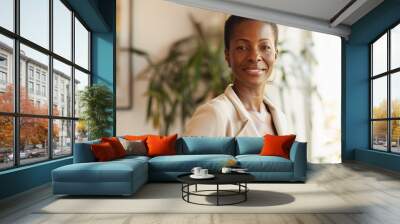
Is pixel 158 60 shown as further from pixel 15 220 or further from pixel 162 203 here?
pixel 15 220

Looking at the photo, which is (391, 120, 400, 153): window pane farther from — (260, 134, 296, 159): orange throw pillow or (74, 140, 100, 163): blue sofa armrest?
(74, 140, 100, 163): blue sofa armrest

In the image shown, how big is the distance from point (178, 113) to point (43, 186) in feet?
11.6

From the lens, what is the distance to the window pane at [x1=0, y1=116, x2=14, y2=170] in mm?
4713

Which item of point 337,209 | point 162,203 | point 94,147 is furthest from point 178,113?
point 337,209

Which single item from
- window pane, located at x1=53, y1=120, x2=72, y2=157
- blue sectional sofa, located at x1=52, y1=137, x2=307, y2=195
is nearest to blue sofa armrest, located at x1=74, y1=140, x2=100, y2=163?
blue sectional sofa, located at x1=52, y1=137, x2=307, y2=195

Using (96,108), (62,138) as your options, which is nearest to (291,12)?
(96,108)

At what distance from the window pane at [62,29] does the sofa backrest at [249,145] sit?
11.7ft

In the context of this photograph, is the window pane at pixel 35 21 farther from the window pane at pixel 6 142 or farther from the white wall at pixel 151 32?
the white wall at pixel 151 32

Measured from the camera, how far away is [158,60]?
8.53m

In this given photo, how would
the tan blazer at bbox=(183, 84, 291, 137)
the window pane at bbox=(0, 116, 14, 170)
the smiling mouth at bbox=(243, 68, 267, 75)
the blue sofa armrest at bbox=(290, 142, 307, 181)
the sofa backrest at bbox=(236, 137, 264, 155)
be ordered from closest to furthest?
the window pane at bbox=(0, 116, 14, 170), the blue sofa armrest at bbox=(290, 142, 307, 181), the sofa backrest at bbox=(236, 137, 264, 155), the tan blazer at bbox=(183, 84, 291, 137), the smiling mouth at bbox=(243, 68, 267, 75)

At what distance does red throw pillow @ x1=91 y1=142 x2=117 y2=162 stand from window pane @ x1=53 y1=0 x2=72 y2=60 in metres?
1.96

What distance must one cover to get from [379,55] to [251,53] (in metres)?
2.91

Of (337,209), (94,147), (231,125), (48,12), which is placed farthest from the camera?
(231,125)

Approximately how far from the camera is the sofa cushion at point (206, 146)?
6.84 metres
